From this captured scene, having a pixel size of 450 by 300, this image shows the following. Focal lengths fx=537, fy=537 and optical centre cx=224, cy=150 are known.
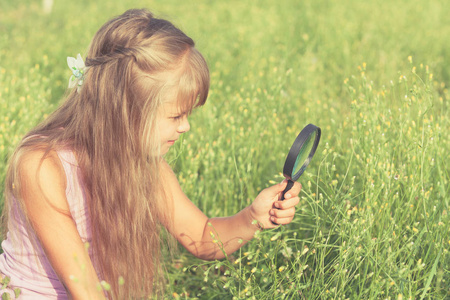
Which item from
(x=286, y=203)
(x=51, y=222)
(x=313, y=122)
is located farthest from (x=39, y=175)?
(x=313, y=122)

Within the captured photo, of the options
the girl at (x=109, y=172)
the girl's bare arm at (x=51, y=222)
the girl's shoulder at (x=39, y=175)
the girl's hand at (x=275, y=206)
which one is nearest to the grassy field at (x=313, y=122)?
the girl's hand at (x=275, y=206)

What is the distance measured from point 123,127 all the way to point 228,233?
67cm

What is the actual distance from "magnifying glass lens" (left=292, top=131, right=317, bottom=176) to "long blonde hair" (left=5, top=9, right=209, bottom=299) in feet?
1.42

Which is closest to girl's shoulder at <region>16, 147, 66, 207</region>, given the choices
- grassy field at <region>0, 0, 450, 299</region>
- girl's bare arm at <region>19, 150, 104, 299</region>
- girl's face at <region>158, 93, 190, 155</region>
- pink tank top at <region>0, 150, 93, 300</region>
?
girl's bare arm at <region>19, 150, 104, 299</region>

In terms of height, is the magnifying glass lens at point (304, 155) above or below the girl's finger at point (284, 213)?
above

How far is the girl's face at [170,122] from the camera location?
194 centimetres

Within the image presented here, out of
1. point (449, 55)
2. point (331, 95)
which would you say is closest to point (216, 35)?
point (331, 95)

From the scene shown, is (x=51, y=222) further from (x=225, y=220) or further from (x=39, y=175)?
(x=225, y=220)

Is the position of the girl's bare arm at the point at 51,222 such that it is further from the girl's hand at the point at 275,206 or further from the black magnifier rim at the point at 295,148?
the black magnifier rim at the point at 295,148

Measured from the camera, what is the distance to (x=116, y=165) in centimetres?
201

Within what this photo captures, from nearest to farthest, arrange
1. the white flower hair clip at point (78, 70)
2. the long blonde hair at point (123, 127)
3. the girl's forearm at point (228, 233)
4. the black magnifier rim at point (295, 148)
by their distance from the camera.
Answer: the black magnifier rim at point (295, 148)
the long blonde hair at point (123, 127)
the white flower hair clip at point (78, 70)
the girl's forearm at point (228, 233)

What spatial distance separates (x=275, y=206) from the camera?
2.10 m

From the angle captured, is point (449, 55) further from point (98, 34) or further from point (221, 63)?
point (98, 34)

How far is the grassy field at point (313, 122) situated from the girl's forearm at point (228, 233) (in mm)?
82
